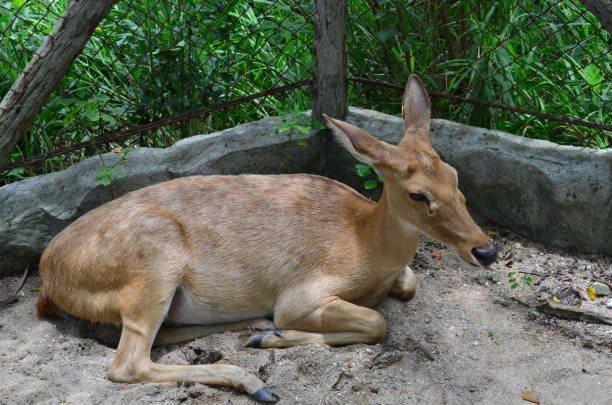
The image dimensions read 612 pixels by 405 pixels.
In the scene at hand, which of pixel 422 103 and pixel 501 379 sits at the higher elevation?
pixel 422 103

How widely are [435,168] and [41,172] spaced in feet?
10.1

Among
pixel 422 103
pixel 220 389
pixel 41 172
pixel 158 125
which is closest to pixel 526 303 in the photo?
pixel 422 103

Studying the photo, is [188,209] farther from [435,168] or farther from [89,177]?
[435,168]

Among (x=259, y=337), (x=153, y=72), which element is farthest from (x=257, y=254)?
(x=153, y=72)

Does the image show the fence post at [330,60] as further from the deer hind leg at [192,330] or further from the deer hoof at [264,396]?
the deer hoof at [264,396]

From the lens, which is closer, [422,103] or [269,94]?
[422,103]

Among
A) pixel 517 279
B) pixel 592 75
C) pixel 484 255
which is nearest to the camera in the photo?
pixel 484 255

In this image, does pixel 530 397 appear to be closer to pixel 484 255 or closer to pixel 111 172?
pixel 484 255

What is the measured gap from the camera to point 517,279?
19.0 ft

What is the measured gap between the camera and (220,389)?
472 cm

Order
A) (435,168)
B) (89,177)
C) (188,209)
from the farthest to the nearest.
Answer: (89,177), (188,209), (435,168)

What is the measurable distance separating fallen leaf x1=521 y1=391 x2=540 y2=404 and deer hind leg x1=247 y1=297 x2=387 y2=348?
2.92 feet

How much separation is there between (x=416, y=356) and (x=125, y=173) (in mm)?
2375

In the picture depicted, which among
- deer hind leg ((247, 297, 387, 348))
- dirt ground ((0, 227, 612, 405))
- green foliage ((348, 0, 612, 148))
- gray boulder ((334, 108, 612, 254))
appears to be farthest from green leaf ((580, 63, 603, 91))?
deer hind leg ((247, 297, 387, 348))
